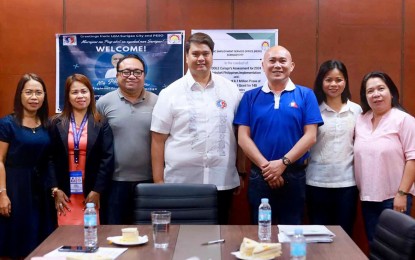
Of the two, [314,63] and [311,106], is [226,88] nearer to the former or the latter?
[311,106]

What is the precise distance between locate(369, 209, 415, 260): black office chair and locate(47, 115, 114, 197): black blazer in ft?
6.15

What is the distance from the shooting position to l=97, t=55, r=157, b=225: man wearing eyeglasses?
356 centimetres

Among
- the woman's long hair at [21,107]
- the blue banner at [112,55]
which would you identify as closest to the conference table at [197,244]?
the woman's long hair at [21,107]

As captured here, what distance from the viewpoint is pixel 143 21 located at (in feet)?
13.8

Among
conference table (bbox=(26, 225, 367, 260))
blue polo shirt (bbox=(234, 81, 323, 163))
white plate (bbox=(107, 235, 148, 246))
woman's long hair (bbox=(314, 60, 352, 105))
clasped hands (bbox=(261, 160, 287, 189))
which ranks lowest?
conference table (bbox=(26, 225, 367, 260))

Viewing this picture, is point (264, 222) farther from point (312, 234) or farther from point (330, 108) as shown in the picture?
point (330, 108)

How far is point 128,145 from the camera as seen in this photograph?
11.7 ft

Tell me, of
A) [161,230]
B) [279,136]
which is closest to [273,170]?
[279,136]

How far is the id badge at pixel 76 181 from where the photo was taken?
135 inches

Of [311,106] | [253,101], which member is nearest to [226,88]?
[253,101]

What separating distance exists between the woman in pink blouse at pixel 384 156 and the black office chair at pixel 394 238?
973 mm

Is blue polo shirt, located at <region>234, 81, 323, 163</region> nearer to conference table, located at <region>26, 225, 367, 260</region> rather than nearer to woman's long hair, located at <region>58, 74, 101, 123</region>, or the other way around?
conference table, located at <region>26, 225, 367, 260</region>

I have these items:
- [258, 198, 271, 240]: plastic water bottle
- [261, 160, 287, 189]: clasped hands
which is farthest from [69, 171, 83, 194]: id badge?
[258, 198, 271, 240]: plastic water bottle

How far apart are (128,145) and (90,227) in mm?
1352
